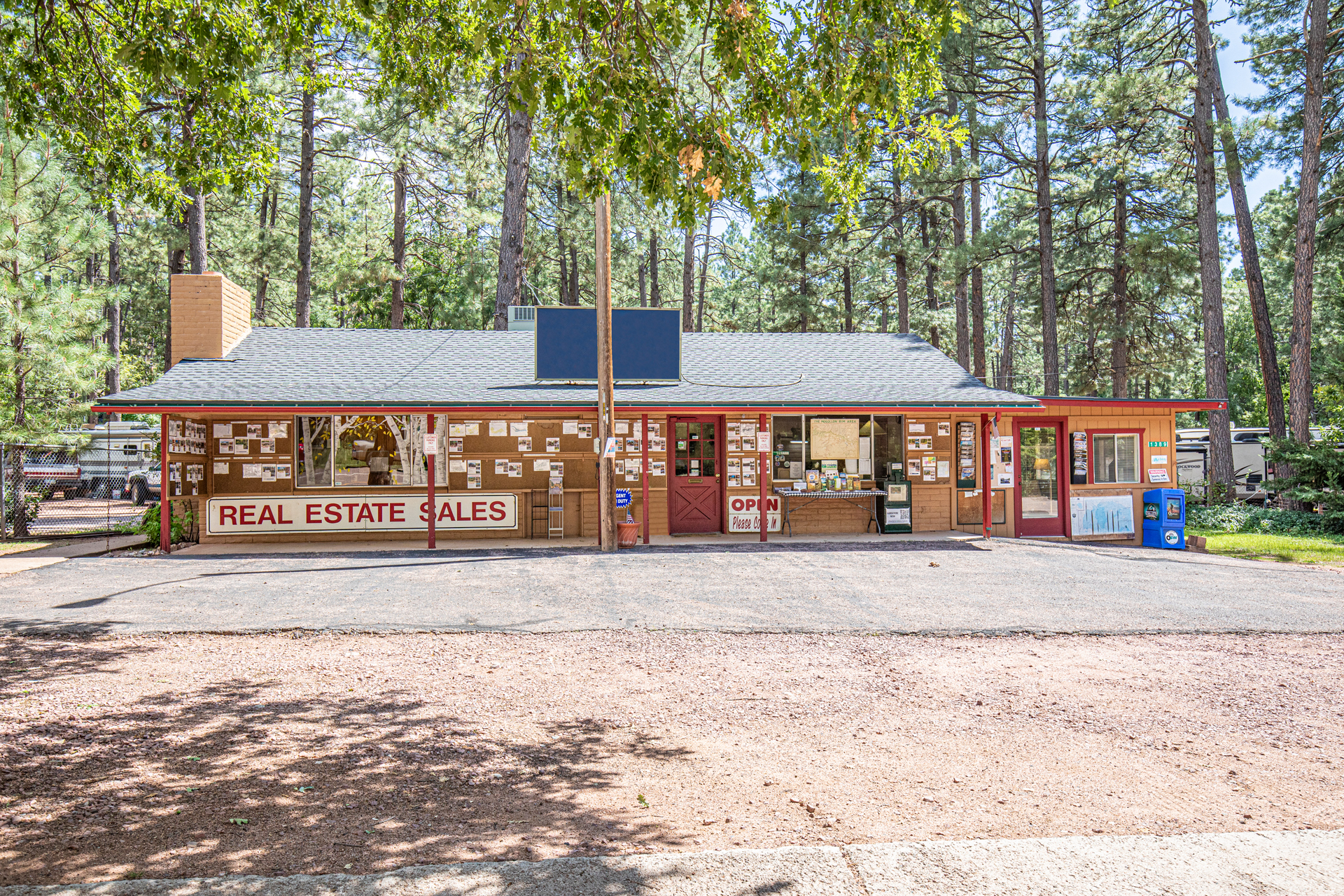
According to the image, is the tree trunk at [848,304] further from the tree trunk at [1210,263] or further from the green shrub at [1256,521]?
the green shrub at [1256,521]

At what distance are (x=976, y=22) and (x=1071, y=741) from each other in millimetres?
23424

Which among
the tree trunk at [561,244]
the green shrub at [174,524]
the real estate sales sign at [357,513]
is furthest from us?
the tree trunk at [561,244]

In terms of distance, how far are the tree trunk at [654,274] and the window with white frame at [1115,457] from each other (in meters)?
23.8

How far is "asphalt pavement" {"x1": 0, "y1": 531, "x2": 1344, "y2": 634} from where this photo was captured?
27.2 feet

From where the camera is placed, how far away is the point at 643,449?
15828 millimetres

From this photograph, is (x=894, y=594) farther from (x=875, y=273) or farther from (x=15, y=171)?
(x=875, y=273)

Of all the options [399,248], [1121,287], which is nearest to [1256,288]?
[1121,287]

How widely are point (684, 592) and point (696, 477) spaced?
6485mm

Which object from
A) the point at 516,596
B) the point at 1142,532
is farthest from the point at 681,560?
the point at 1142,532

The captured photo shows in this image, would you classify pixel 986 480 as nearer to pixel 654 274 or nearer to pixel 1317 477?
pixel 1317 477

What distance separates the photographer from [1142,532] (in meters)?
15.7

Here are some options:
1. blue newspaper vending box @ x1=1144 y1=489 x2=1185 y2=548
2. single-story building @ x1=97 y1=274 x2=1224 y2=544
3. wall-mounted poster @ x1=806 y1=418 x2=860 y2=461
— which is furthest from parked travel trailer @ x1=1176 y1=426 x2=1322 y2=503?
wall-mounted poster @ x1=806 y1=418 x2=860 y2=461

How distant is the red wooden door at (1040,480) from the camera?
16375 millimetres

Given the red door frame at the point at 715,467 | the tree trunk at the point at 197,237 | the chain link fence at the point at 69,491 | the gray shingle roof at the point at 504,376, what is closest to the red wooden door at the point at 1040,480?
the gray shingle roof at the point at 504,376
